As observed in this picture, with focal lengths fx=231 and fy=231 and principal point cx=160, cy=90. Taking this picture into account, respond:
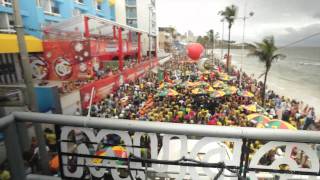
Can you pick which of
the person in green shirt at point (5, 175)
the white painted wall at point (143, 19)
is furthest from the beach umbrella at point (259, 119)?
the white painted wall at point (143, 19)

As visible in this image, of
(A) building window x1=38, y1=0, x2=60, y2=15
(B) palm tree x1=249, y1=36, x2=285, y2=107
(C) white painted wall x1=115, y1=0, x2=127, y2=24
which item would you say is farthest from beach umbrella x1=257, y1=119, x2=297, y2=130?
(C) white painted wall x1=115, y1=0, x2=127, y2=24

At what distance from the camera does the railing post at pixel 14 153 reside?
2088 mm

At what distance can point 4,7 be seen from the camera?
56.4 ft

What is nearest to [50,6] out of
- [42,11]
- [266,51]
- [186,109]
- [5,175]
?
[42,11]

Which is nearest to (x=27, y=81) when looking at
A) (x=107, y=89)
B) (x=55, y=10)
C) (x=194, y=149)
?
(x=194, y=149)

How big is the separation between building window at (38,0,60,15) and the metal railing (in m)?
23.5

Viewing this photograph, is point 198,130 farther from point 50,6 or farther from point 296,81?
point 296,81

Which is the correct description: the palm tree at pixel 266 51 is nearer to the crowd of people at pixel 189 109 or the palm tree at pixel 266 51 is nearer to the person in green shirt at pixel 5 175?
the crowd of people at pixel 189 109

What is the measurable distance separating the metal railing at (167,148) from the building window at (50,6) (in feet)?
77.2

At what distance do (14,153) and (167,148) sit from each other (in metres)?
1.43

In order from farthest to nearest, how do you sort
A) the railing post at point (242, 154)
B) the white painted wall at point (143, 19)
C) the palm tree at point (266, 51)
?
the white painted wall at point (143, 19) → the palm tree at point (266, 51) → the railing post at point (242, 154)

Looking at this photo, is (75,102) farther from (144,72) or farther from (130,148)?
(144,72)

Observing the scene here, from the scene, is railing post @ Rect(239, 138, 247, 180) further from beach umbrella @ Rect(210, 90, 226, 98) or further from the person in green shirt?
beach umbrella @ Rect(210, 90, 226, 98)

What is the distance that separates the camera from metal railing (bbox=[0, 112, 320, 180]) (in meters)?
1.94
